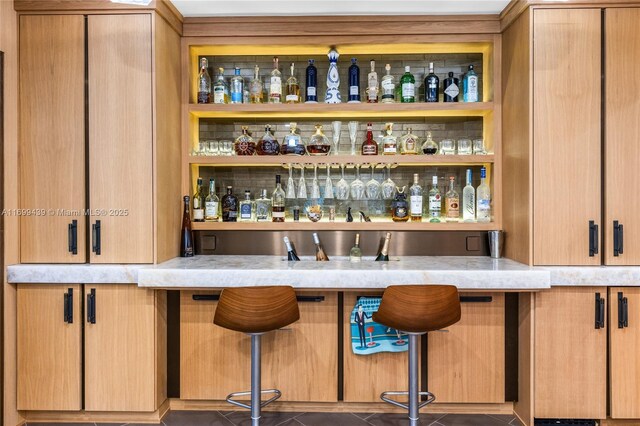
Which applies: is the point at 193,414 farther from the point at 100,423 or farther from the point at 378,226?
the point at 378,226

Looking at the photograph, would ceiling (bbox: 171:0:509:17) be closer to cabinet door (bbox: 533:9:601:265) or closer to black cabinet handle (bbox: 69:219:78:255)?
cabinet door (bbox: 533:9:601:265)

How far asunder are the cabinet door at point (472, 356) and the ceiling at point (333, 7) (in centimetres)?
177

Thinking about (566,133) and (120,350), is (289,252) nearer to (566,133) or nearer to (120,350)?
(120,350)

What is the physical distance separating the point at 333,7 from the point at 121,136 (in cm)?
151

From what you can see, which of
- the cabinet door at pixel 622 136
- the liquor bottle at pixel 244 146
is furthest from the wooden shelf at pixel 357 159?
the cabinet door at pixel 622 136

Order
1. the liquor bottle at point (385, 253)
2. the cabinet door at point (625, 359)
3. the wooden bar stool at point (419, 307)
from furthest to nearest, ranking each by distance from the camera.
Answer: the liquor bottle at point (385, 253) < the cabinet door at point (625, 359) < the wooden bar stool at point (419, 307)

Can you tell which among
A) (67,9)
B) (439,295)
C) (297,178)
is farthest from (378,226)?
(67,9)

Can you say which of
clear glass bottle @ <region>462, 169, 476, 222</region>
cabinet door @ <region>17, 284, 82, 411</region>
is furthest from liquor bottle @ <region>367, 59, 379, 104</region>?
cabinet door @ <region>17, 284, 82, 411</region>

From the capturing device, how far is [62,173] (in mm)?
2547

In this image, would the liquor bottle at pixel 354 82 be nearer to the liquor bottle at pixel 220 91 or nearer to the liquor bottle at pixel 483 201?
the liquor bottle at pixel 220 91

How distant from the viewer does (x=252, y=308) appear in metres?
2.09

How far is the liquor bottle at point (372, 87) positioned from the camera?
117 inches

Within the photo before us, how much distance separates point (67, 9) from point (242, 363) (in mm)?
2287

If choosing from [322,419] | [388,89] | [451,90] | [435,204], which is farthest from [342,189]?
[322,419]
